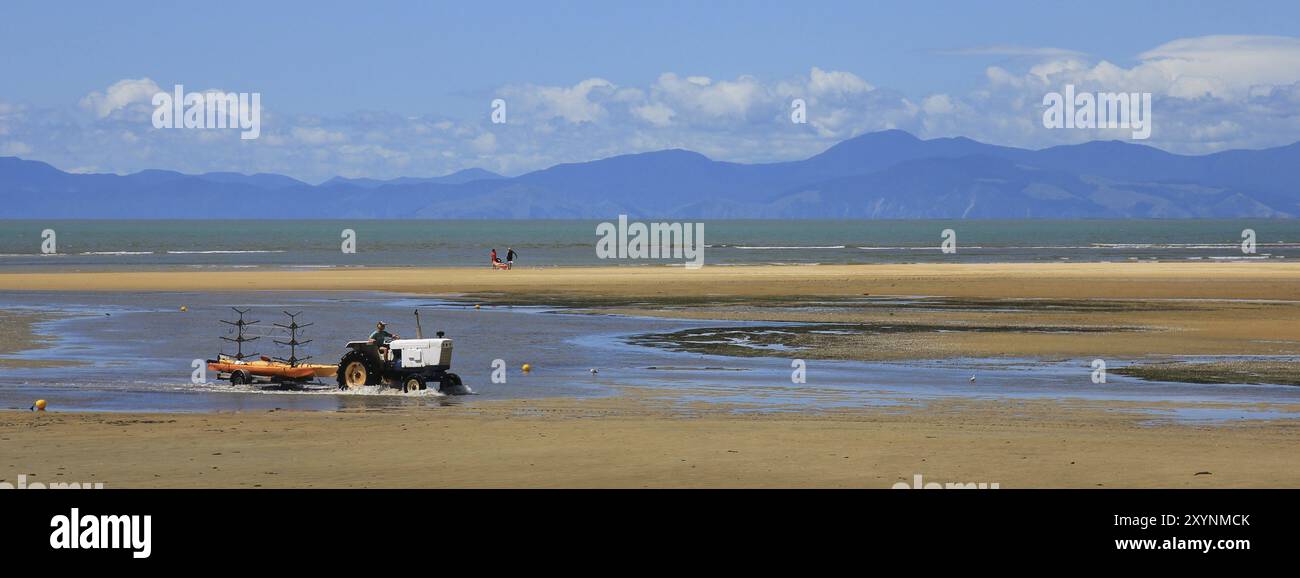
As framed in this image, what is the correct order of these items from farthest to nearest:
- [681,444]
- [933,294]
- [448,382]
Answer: [933,294] → [448,382] → [681,444]

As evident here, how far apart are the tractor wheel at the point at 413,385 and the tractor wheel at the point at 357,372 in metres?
0.57

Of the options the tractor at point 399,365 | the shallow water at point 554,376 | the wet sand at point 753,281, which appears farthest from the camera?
the wet sand at point 753,281

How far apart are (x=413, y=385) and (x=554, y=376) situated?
3.92 meters

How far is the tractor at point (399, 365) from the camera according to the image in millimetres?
25906

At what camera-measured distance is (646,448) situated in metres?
18.8

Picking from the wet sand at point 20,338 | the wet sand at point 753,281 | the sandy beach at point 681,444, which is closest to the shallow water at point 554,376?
the wet sand at point 20,338

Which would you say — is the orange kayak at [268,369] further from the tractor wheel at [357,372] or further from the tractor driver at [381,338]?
the tractor driver at [381,338]

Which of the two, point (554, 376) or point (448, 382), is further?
point (554, 376)

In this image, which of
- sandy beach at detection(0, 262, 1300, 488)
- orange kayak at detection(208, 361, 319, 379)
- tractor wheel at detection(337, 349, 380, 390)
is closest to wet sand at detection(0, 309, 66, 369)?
orange kayak at detection(208, 361, 319, 379)

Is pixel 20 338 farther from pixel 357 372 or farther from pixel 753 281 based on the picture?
pixel 753 281

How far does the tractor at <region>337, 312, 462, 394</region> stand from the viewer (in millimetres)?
25906

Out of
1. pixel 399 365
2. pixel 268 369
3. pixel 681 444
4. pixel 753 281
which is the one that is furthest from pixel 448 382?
pixel 753 281
